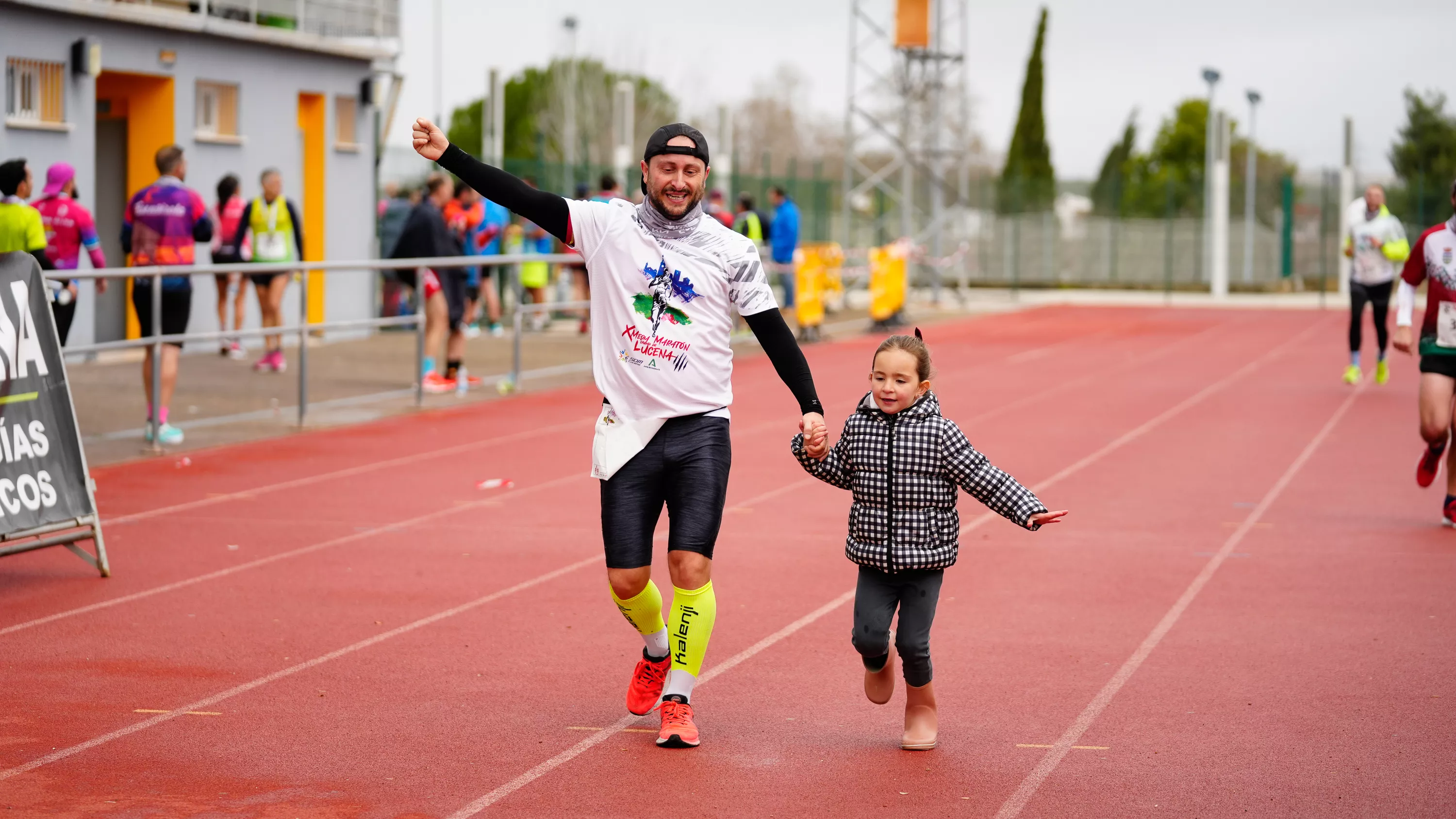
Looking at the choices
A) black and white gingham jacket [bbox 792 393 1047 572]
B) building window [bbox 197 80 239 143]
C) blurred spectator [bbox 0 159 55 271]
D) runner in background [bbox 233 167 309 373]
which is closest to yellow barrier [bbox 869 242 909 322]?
building window [bbox 197 80 239 143]

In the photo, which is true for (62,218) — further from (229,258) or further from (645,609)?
(645,609)

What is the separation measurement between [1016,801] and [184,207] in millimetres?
10657

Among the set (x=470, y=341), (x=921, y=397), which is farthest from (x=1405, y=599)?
(x=470, y=341)

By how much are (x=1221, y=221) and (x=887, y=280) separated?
46.6 ft

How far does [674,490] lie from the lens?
18.8 feet

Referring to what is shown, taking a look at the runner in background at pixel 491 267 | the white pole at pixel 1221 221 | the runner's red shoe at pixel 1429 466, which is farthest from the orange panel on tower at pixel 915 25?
the runner's red shoe at pixel 1429 466

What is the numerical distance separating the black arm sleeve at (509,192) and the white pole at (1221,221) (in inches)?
1364

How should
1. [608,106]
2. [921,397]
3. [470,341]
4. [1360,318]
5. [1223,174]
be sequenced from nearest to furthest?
[921,397] < [1360,318] < [470,341] < [1223,174] < [608,106]

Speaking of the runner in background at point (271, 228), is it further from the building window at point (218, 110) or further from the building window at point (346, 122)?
the building window at point (346, 122)

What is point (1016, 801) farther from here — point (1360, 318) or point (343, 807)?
point (1360, 318)

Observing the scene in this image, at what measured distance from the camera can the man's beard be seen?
18.4 feet

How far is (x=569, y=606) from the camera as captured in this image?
26.2ft

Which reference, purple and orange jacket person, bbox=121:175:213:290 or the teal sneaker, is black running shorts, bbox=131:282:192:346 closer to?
the teal sneaker

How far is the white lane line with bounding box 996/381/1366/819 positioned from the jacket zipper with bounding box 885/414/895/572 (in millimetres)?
799
